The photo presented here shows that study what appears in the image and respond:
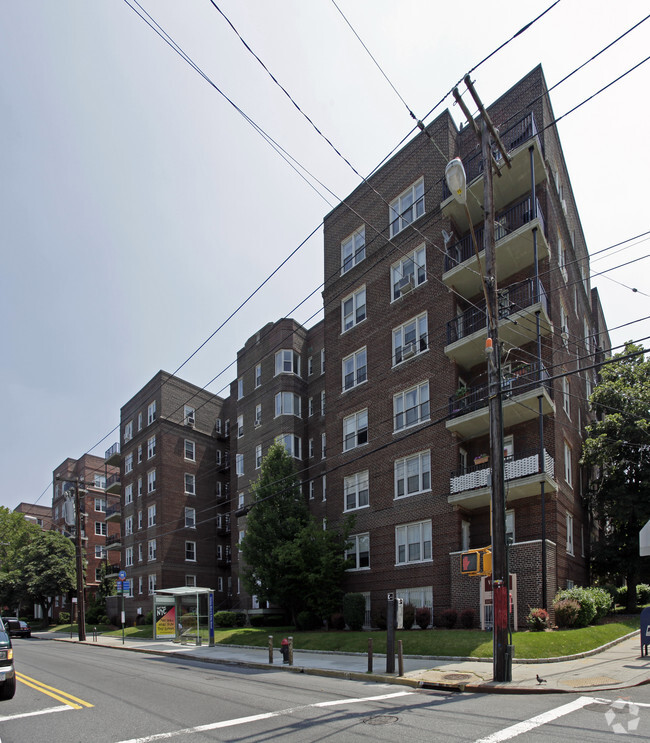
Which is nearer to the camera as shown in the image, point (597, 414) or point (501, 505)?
point (501, 505)

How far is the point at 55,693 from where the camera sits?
13.0 meters

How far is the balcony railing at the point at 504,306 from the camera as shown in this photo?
22.0m

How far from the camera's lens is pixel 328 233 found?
108ft

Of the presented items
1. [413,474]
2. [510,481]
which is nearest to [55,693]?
[510,481]

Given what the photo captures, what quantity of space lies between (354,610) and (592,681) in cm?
1372

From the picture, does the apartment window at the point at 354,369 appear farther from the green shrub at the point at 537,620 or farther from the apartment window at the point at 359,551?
the green shrub at the point at 537,620

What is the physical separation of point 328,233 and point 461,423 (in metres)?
14.4

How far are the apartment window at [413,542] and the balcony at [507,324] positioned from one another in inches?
274

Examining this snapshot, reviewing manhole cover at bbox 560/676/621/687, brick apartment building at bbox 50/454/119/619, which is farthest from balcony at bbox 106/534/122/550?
manhole cover at bbox 560/676/621/687

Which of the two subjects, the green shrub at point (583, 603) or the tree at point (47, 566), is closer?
the green shrub at point (583, 603)

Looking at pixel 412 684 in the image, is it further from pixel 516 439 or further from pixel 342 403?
pixel 342 403

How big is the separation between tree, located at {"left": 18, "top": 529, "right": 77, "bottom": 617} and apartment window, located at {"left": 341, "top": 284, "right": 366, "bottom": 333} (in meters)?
35.6

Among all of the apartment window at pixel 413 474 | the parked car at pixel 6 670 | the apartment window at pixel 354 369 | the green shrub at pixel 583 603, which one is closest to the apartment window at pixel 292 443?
the apartment window at pixel 354 369

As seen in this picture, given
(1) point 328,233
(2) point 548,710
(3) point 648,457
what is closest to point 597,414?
(3) point 648,457
